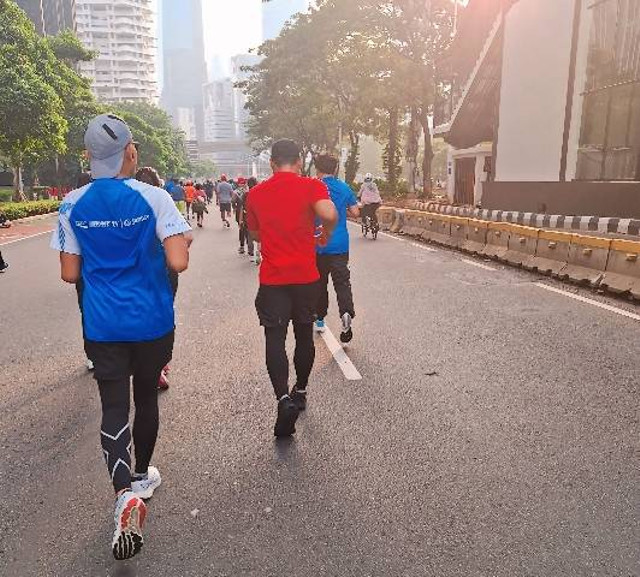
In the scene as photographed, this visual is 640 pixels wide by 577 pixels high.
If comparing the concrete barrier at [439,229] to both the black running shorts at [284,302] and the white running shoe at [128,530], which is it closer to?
the black running shorts at [284,302]

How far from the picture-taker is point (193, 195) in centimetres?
2495

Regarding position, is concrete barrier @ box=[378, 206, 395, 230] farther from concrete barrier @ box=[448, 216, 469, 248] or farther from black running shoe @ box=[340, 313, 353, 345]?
black running shoe @ box=[340, 313, 353, 345]

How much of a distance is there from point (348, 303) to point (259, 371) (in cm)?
140

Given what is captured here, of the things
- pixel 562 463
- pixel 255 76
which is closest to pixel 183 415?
pixel 562 463

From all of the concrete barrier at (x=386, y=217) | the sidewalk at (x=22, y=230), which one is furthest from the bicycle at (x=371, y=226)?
the sidewalk at (x=22, y=230)

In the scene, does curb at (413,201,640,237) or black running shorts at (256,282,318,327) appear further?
curb at (413,201,640,237)

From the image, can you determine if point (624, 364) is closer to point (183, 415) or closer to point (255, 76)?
point (183, 415)

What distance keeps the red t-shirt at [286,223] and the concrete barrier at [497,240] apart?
9472mm

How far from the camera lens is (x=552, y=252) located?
1083 centimetres

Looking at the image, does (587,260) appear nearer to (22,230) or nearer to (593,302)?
(593,302)

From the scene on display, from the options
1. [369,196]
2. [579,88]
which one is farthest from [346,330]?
[579,88]

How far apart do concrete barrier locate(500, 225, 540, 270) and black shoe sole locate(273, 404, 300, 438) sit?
846 centimetres

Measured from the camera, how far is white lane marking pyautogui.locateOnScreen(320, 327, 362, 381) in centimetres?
544

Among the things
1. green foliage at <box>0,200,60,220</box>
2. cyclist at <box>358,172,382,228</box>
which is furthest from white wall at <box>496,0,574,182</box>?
green foliage at <box>0,200,60,220</box>
